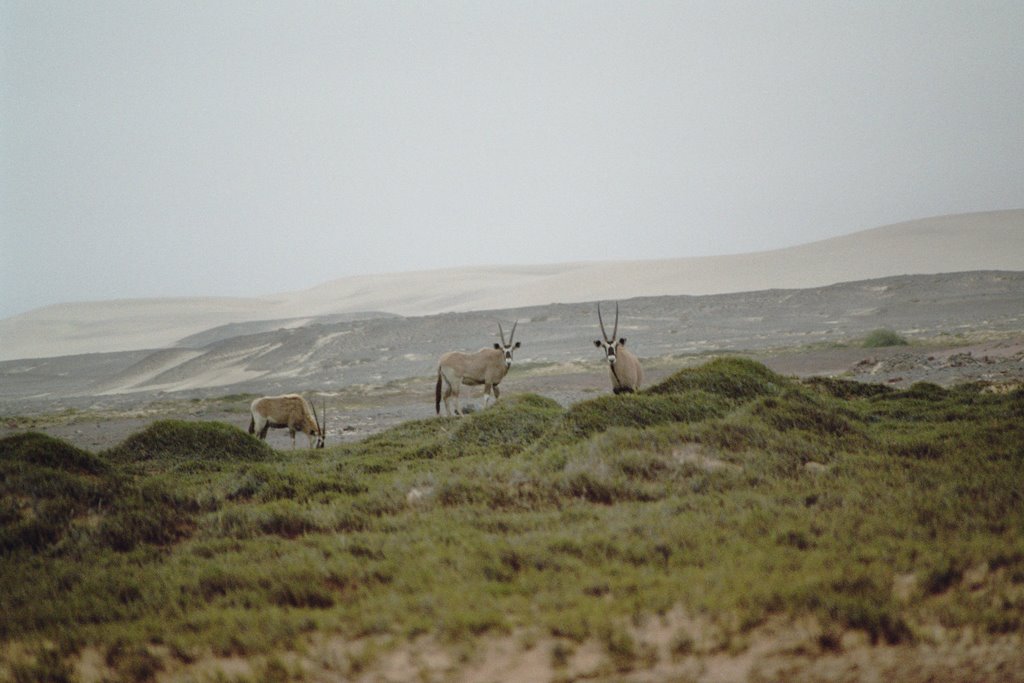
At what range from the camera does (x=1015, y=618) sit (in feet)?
16.2

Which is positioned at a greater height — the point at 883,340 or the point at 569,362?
the point at 883,340

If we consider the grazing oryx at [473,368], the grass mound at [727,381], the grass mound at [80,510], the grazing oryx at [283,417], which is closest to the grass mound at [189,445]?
the grazing oryx at [283,417]

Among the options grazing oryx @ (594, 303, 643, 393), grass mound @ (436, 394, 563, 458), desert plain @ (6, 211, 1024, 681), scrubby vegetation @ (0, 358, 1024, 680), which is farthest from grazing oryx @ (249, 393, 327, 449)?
grazing oryx @ (594, 303, 643, 393)

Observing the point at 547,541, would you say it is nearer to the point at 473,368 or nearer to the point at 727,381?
the point at 727,381

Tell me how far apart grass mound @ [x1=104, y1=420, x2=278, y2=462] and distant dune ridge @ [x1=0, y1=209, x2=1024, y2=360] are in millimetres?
72608

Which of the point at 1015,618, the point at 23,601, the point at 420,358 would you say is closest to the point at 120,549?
the point at 23,601

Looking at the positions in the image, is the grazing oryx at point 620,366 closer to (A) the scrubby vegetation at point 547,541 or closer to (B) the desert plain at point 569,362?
(B) the desert plain at point 569,362

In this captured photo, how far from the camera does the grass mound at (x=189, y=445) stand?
1333 cm

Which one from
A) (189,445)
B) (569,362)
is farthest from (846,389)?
(569,362)

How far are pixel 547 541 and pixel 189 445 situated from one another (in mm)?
9033

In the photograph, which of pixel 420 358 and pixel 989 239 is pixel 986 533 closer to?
pixel 420 358

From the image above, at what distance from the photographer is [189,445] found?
13.7 m

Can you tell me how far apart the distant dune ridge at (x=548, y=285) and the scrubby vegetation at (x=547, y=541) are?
243 ft

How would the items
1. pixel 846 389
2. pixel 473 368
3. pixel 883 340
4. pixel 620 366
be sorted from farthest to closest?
1. pixel 883 340
2. pixel 473 368
3. pixel 846 389
4. pixel 620 366
